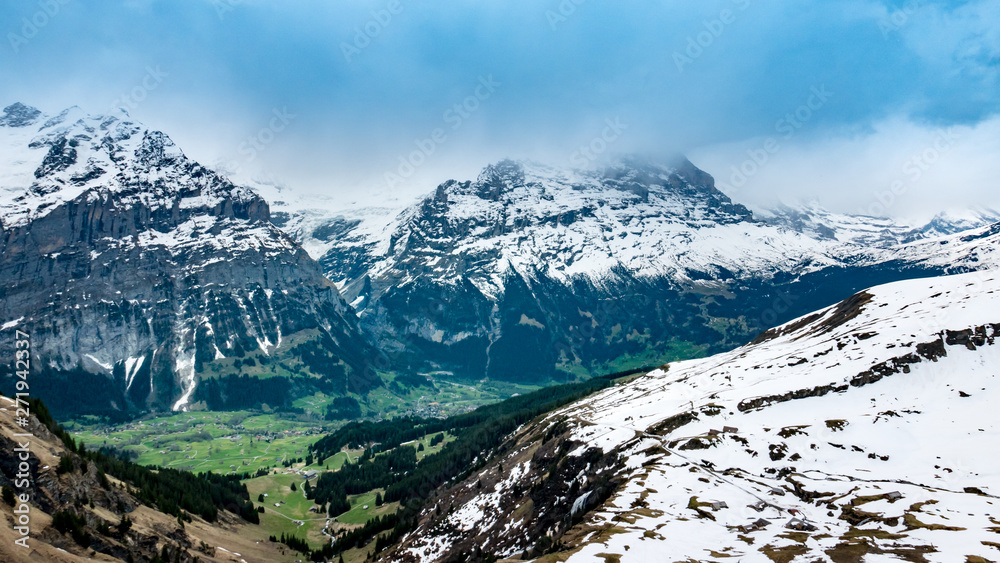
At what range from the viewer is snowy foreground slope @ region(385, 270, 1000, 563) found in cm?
7206

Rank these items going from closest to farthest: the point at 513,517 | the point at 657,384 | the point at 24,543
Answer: the point at 24,543 → the point at 513,517 → the point at 657,384

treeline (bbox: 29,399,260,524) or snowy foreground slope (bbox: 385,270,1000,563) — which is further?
treeline (bbox: 29,399,260,524)

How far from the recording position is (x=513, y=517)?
123375 mm

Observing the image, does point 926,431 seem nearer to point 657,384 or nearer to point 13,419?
point 657,384

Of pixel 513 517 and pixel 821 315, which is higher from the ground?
pixel 821 315

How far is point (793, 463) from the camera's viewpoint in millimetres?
98938

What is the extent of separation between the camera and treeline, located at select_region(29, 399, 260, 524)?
106m

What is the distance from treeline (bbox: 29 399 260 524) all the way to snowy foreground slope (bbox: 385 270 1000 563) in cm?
5459

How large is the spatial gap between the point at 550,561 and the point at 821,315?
167m

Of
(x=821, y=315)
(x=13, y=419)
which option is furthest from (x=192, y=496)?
(x=821, y=315)

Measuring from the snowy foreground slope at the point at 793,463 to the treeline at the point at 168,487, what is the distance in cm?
5459

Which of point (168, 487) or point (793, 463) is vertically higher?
point (168, 487)

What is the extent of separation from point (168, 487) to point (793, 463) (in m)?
152

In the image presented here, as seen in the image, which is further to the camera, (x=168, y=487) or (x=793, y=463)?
(x=168, y=487)
